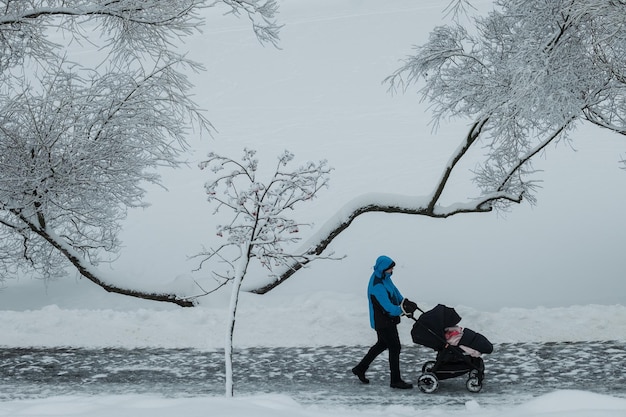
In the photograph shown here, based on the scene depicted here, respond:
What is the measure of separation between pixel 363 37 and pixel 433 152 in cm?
4586

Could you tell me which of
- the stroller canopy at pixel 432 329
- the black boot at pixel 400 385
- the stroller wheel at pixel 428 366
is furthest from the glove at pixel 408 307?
the black boot at pixel 400 385

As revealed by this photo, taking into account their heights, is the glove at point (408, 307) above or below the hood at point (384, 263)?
below

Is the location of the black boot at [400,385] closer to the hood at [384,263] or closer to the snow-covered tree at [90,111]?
the hood at [384,263]

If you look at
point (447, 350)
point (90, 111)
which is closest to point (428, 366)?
point (447, 350)

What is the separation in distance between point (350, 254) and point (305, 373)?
57.0 ft

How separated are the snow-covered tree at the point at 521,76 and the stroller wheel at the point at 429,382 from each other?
2.58 metres

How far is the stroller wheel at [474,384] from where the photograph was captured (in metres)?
9.34

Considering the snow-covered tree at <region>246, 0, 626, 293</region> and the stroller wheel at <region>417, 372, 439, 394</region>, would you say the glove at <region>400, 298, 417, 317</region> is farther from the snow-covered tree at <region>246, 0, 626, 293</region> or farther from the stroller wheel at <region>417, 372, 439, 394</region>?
the snow-covered tree at <region>246, 0, 626, 293</region>

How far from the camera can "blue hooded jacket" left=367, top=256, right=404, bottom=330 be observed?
951 cm

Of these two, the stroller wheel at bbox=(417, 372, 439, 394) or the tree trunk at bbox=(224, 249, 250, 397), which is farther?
the stroller wheel at bbox=(417, 372, 439, 394)

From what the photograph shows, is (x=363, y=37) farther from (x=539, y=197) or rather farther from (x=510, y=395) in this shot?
(x=510, y=395)

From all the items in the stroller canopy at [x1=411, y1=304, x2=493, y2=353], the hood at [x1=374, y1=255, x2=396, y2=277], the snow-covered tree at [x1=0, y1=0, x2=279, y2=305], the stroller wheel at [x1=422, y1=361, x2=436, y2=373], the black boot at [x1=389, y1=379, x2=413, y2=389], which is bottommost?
the black boot at [x1=389, y1=379, x2=413, y2=389]

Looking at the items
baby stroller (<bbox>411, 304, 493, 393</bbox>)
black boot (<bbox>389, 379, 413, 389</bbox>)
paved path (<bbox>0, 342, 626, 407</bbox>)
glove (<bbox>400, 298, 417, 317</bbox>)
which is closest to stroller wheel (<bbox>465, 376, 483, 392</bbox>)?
baby stroller (<bbox>411, 304, 493, 393</bbox>)

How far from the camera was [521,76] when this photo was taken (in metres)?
11.7
